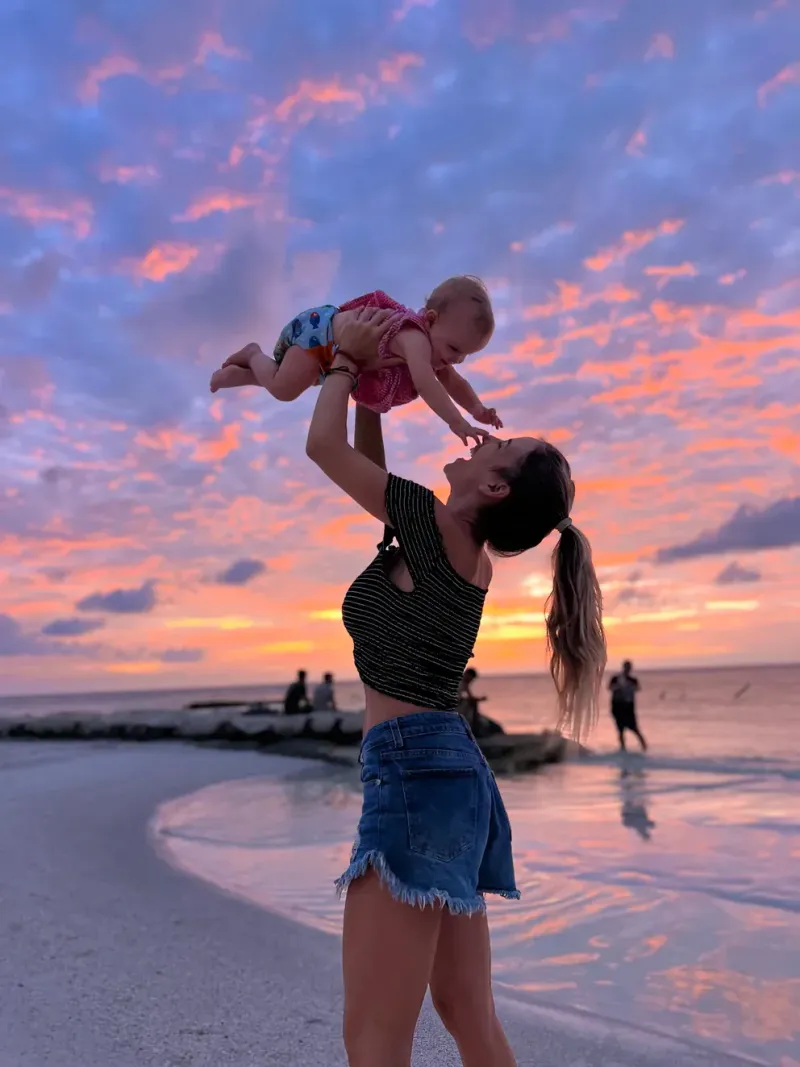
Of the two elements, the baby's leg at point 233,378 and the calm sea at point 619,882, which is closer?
the baby's leg at point 233,378

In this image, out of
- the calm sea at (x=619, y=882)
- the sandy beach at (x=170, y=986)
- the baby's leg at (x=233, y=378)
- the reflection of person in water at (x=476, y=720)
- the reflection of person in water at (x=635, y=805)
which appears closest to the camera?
the baby's leg at (x=233, y=378)

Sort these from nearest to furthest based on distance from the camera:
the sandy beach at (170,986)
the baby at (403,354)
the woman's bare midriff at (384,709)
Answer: the woman's bare midriff at (384,709) < the baby at (403,354) < the sandy beach at (170,986)

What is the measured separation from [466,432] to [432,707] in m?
0.87

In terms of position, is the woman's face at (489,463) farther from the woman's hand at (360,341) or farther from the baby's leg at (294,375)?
the baby's leg at (294,375)

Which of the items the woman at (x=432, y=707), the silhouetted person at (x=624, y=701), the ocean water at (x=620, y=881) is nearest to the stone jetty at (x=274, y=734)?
the silhouetted person at (x=624, y=701)

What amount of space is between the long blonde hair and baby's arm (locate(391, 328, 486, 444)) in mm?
273

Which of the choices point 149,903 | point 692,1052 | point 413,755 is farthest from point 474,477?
point 149,903

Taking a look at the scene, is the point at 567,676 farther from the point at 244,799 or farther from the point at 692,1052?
the point at 244,799

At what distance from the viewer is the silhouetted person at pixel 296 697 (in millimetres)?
26281

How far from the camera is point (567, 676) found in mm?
2691

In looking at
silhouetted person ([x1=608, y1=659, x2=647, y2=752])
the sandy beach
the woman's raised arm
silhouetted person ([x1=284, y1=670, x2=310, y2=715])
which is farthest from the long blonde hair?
silhouetted person ([x1=284, y1=670, x2=310, y2=715])

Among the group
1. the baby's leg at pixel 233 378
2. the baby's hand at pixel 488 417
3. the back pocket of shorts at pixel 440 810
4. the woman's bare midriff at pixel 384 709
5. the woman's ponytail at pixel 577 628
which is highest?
the baby's leg at pixel 233 378

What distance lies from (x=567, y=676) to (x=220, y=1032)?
254cm

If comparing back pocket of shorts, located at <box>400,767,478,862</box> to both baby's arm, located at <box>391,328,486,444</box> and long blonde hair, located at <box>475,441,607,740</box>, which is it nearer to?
long blonde hair, located at <box>475,441,607,740</box>
